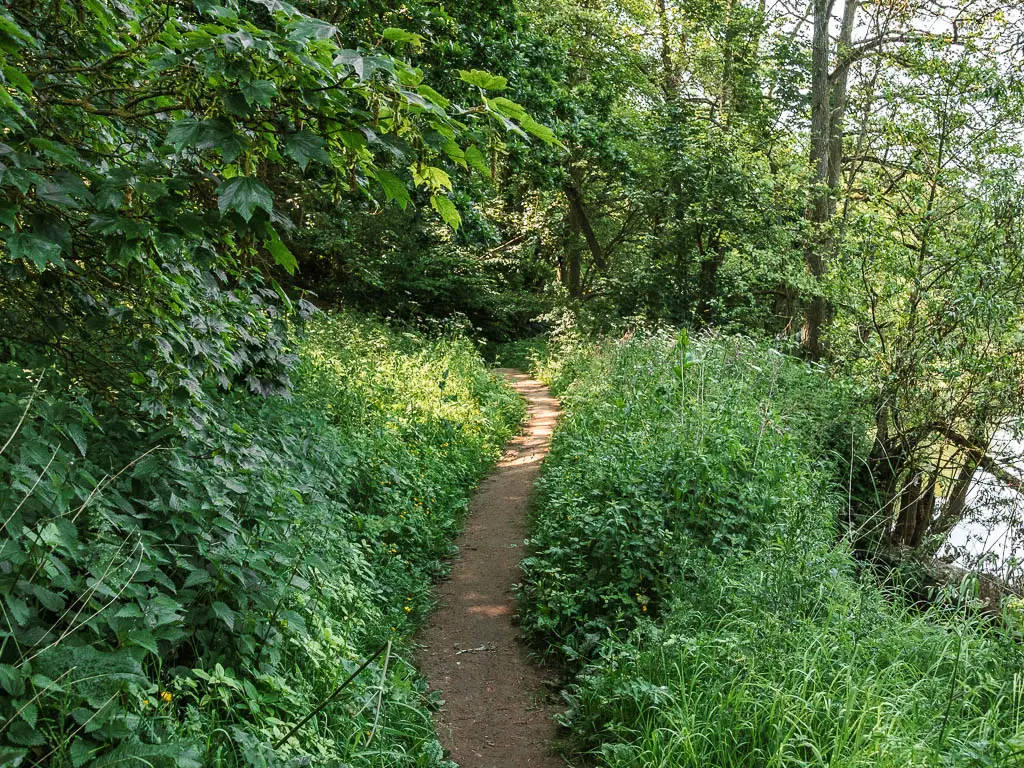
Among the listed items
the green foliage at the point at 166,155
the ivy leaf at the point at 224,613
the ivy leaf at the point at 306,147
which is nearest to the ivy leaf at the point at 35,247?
the green foliage at the point at 166,155

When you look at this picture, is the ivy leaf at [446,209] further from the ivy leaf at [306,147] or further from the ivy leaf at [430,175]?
the ivy leaf at [306,147]

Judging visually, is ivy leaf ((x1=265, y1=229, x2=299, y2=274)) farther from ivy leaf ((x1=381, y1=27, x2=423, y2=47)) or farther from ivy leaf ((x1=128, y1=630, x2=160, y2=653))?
ivy leaf ((x1=128, y1=630, x2=160, y2=653))

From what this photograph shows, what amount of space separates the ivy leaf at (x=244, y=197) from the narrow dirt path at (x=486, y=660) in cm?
325

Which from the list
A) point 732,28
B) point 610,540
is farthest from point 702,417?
point 732,28

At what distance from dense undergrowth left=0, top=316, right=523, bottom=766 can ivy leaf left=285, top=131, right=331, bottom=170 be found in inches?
52.9

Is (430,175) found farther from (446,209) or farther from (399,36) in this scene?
(399,36)

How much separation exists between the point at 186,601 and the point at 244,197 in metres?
1.84

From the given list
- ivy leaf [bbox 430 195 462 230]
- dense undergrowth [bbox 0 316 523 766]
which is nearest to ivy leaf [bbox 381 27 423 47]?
ivy leaf [bbox 430 195 462 230]

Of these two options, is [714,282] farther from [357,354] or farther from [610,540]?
[610,540]

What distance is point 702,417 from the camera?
6.74 meters

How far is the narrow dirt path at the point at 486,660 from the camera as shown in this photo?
4.18 m

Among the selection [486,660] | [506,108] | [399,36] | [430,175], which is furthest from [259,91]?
[486,660]

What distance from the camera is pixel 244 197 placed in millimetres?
2145

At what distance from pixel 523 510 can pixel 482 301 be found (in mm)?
13983
